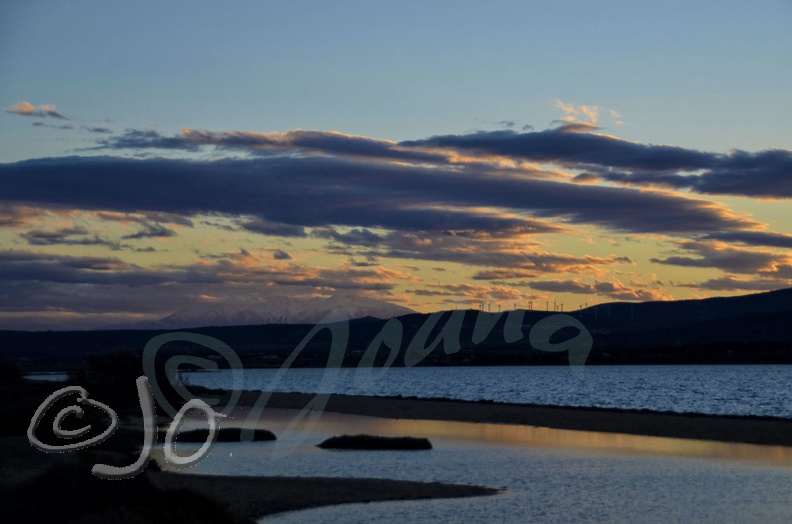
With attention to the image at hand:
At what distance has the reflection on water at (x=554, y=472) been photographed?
28219mm

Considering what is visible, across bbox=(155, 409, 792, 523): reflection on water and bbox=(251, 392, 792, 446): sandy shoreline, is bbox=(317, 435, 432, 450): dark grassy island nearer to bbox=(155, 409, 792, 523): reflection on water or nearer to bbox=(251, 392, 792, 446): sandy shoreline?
bbox=(155, 409, 792, 523): reflection on water

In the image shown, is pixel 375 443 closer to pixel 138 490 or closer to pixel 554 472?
pixel 554 472

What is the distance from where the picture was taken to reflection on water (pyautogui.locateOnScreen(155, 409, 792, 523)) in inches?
1111

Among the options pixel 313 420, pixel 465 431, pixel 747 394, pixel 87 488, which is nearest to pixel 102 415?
pixel 313 420

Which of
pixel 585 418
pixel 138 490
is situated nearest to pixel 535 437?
pixel 585 418

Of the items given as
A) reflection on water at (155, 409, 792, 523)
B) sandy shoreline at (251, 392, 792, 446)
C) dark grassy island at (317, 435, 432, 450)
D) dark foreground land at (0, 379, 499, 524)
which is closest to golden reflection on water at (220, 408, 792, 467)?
reflection on water at (155, 409, 792, 523)

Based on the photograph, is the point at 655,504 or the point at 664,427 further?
the point at 664,427

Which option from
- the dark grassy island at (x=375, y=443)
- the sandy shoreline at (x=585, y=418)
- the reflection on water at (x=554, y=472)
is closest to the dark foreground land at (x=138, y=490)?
the reflection on water at (x=554, y=472)

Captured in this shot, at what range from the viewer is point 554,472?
122 ft

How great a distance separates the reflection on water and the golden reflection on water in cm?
7

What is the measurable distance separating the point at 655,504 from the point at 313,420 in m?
42.9

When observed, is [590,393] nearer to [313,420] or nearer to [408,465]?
[313,420]

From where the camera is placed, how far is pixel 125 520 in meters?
20.6

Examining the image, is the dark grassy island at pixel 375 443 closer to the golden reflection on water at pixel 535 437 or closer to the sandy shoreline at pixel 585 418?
the golden reflection on water at pixel 535 437
